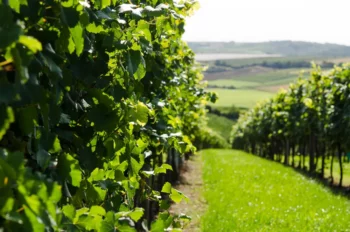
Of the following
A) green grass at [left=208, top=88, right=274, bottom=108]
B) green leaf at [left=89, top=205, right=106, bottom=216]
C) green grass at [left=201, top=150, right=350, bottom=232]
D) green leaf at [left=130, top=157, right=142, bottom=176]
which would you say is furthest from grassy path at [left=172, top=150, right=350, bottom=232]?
green grass at [left=208, top=88, right=274, bottom=108]

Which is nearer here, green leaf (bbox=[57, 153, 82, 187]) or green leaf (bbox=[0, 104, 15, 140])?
green leaf (bbox=[0, 104, 15, 140])

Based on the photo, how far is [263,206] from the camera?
12.7 metres

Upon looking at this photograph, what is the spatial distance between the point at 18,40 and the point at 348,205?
13968 mm

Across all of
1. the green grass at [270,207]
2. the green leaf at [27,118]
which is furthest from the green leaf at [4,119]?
the green grass at [270,207]

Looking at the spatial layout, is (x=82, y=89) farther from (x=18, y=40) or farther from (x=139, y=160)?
(x=18, y=40)

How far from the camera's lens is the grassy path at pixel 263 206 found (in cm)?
1031

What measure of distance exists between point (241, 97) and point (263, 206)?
153m

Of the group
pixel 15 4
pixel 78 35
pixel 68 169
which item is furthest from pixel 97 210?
pixel 15 4

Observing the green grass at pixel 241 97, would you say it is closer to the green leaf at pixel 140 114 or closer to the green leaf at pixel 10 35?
the green leaf at pixel 140 114

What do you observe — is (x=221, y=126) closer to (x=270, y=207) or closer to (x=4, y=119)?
(x=270, y=207)

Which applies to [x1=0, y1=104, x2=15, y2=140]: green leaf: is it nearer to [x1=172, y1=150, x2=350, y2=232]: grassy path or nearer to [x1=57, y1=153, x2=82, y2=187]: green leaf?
[x1=57, y1=153, x2=82, y2=187]: green leaf

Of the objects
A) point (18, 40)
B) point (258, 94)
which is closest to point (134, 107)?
point (18, 40)

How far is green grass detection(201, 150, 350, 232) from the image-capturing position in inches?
404

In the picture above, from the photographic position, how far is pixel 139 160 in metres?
3.41
